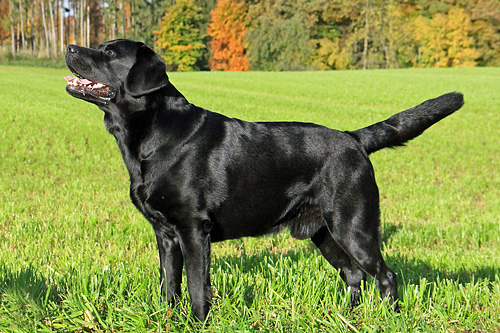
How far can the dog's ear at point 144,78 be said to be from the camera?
3.23m

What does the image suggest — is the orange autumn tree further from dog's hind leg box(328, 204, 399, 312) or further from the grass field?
dog's hind leg box(328, 204, 399, 312)

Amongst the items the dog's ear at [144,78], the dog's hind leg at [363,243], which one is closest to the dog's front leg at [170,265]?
the dog's ear at [144,78]

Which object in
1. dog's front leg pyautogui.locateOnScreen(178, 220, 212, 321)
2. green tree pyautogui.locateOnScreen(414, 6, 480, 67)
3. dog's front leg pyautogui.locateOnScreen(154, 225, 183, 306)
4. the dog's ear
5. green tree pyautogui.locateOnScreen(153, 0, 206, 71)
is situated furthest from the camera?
green tree pyautogui.locateOnScreen(153, 0, 206, 71)

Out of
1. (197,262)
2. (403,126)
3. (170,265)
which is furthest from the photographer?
(403,126)

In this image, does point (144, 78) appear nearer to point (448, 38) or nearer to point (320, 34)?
point (448, 38)

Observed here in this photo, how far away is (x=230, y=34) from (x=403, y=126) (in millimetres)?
65787

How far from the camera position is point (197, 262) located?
3100 millimetres

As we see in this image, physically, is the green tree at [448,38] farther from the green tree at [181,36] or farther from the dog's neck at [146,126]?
the dog's neck at [146,126]

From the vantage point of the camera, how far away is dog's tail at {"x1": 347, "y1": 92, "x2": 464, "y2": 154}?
382cm

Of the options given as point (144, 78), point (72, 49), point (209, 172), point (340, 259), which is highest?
point (72, 49)

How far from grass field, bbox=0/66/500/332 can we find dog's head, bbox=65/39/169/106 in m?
1.37

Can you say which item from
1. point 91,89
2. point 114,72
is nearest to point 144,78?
point 114,72

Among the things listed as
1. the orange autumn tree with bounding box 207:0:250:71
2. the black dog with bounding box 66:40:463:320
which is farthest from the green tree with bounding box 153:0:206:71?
the black dog with bounding box 66:40:463:320

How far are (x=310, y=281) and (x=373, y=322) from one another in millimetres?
570
